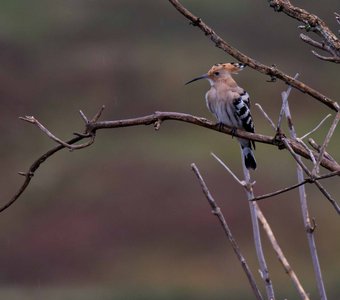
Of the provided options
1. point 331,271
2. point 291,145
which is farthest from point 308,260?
point 291,145

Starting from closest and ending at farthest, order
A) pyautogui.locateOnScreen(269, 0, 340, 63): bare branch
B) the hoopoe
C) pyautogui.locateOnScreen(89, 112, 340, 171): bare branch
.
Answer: pyautogui.locateOnScreen(269, 0, 340, 63): bare branch
pyautogui.locateOnScreen(89, 112, 340, 171): bare branch
the hoopoe

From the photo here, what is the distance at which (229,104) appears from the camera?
179 inches

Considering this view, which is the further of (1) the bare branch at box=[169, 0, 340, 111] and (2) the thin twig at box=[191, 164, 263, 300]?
(2) the thin twig at box=[191, 164, 263, 300]

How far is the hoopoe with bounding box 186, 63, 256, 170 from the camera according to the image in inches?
178

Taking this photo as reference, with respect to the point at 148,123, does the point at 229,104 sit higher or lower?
higher

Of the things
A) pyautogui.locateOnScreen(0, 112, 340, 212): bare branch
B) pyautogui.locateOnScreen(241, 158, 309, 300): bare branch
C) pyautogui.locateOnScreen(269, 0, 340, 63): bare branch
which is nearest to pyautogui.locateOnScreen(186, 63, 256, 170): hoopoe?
pyautogui.locateOnScreen(241, 158, 309, 300): bare branch

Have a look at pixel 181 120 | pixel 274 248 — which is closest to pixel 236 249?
pixel 274 248

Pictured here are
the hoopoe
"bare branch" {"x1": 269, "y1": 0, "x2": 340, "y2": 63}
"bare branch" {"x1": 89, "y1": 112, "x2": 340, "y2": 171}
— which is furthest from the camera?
the hoopoe

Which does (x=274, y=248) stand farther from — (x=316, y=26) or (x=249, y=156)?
(x=249, y=156)

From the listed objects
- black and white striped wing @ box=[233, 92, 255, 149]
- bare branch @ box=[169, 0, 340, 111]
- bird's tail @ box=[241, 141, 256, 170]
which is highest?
black and white striped wing @ box=[233, 92, 255, 149]

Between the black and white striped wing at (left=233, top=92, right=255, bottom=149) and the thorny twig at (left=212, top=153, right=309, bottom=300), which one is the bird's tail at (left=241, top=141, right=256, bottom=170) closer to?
the black and white striped wing at (left=233, top=92, right=255, bottom=149)

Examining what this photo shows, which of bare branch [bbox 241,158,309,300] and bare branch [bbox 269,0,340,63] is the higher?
bare branch [bbox 269,0,340,63]

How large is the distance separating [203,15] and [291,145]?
865 centimetres

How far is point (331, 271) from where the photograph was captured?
7.22 meters
